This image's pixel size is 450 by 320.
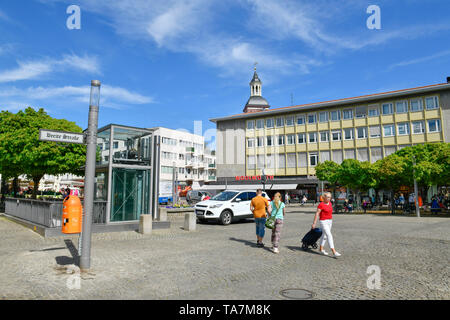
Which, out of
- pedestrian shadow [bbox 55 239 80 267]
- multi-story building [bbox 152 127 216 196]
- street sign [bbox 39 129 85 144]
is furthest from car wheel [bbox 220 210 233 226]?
multi-story building [bbox 152 127 216 196]

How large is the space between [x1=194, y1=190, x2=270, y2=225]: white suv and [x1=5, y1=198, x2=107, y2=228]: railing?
17.1 ft

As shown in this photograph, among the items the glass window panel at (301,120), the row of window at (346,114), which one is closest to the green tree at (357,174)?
the row of window at (346,114)

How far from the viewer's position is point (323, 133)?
1864 inches

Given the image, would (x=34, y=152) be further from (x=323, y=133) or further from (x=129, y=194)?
(x=323, y=133)

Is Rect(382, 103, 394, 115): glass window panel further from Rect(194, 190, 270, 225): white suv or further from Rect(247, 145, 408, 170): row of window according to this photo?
Rect(194, 190, 270, 225): white suv

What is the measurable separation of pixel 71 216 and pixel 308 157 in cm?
4379

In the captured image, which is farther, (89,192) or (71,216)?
(71,216)

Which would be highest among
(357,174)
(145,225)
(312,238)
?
(357,174)

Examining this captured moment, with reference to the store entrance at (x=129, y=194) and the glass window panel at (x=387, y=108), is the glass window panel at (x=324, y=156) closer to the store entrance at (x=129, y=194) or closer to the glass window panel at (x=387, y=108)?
the glass window panel at (x=387, y=108)

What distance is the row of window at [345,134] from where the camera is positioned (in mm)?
40625

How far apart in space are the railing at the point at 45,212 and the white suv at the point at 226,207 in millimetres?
5217

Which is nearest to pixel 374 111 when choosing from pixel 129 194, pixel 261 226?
pixel 129 194
